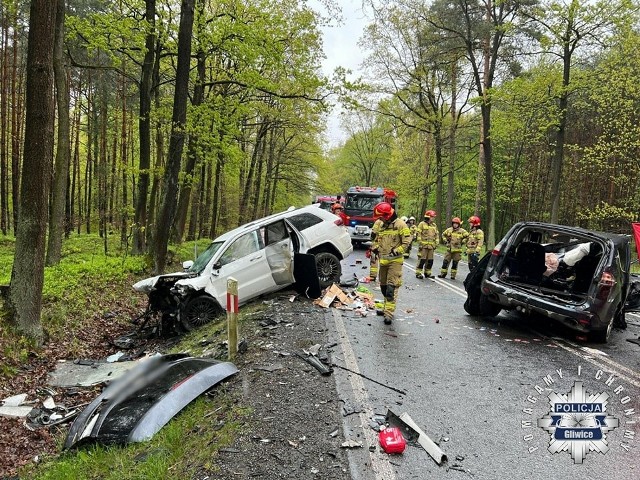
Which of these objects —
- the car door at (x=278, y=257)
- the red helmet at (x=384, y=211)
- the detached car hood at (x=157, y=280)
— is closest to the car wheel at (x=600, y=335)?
the red helmet at (x=384, y=211)

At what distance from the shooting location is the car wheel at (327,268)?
9477mm

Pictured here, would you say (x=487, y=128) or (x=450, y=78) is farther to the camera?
(x=450, y=78)

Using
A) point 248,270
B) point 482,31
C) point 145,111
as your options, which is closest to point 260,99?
point 145,111

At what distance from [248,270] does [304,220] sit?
177 cm

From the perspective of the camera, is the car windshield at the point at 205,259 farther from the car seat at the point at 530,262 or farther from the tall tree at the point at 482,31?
the tall tree at the point at 482,31

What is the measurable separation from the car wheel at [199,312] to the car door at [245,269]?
0.71 feet

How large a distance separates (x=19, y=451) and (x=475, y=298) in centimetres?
703

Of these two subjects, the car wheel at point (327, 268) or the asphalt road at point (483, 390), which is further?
the car wheel at point (327, 268)

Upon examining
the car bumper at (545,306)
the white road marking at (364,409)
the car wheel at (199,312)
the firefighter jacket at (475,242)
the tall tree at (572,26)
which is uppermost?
the tall tree at (572,26)

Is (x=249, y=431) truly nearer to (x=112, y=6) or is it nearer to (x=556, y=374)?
(x=556, y=374)

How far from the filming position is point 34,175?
6.68 metres

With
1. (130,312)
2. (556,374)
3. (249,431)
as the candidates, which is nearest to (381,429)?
(249,431)

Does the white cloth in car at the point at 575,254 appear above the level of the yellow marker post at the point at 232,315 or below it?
above

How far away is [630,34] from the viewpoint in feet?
54.9
